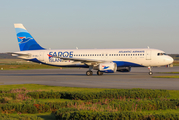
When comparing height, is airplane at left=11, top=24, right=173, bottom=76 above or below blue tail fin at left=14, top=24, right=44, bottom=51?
below

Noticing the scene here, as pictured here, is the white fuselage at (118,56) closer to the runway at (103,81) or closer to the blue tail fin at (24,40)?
the runway at (103,81)

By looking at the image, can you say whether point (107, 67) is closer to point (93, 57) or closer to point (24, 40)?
point (93, 57)

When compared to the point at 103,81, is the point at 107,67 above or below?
above

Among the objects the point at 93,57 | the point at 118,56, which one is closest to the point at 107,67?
the point at 118,56

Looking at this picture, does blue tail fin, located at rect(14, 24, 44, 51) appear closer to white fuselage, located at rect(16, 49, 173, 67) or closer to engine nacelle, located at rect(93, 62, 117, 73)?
white fuselage, located at rect(16, 49, 173, 67)

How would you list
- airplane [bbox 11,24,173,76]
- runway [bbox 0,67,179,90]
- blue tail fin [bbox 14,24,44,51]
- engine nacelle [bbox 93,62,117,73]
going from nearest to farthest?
runway [bbox 0,67,179,90] < engine nacelle [bbox 93,62,117,73] < airplane [bbox 11,24,173,76] < blue tail fin [bbox 14,24,44,51]

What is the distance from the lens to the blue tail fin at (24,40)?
4794 cm

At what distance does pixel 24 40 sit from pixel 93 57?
1388 centimetres

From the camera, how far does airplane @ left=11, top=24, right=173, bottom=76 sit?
137 ft

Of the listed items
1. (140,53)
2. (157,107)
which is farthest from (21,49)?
(157,107)

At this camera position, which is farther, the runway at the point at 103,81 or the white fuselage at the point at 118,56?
the white fuselage at the point at 118,56

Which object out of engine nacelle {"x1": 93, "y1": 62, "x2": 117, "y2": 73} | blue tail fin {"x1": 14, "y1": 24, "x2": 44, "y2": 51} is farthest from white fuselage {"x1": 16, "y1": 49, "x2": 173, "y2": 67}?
blue tail fin {"x1": 14, "y1": 24, "x2": 44, "y2": 51}

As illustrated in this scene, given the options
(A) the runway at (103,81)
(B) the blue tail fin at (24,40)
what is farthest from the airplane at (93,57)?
(A) the runway at (103,81)

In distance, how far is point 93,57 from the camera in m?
43.7
